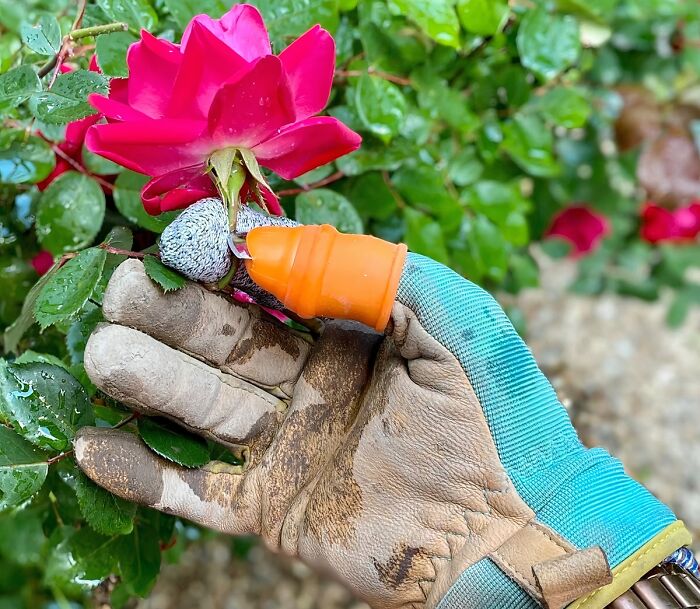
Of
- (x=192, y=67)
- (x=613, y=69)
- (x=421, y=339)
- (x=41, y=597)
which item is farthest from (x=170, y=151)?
(x=613, y=69)

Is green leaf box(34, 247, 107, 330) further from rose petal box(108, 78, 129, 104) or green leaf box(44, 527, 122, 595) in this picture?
green leaf box(44, 527, 122, 595)

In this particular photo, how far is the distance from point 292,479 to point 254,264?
0.23 meters

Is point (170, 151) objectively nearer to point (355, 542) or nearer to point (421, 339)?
point (421, 339)

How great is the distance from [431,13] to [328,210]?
0.23m

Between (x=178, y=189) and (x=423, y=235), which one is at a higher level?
(x=178, y=189)

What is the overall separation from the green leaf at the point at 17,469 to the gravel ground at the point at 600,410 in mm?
844

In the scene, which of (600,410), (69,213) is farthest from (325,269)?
(600,410)

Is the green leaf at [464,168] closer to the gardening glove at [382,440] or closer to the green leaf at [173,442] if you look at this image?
the gardening glove at [382,440]

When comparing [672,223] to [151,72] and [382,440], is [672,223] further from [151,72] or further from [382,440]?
[151,72]

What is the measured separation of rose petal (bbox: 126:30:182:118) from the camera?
556 millimetres

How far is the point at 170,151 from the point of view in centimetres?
59

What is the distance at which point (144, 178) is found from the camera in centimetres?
79

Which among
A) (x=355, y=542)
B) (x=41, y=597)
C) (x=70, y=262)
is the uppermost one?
(x=70, y=262)

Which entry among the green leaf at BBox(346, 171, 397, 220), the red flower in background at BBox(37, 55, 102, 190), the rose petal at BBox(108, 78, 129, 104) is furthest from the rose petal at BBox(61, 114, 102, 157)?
the green leaf at BBox(346, 171, 397, 220)
